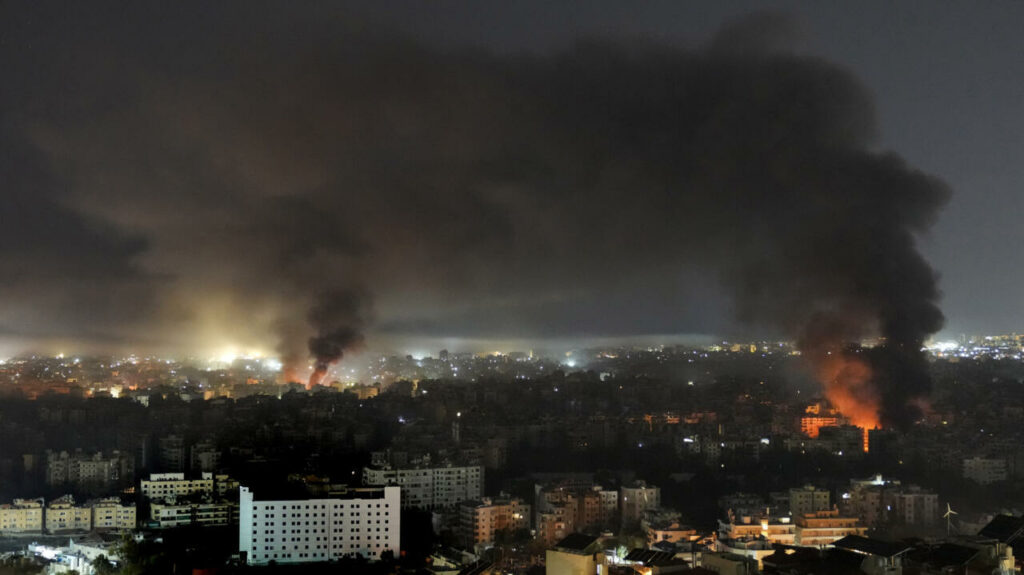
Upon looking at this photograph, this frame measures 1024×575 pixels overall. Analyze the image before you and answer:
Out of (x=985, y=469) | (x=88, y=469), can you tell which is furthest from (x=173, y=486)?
(x=985, y=469)

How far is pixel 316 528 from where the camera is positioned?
22.4ft

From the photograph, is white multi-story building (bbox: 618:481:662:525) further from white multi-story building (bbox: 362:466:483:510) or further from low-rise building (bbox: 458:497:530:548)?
white multi-story building (bbox: 362:466:483:510)

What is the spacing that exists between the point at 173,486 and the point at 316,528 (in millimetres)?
2533

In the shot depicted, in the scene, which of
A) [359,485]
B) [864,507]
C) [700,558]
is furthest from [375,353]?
[700,558]

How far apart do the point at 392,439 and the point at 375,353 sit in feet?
24.8

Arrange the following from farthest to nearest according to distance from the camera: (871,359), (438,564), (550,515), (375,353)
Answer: (375,353) → (871,359) → (550,515) → (438,564)

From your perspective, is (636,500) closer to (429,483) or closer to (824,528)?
(824,528)

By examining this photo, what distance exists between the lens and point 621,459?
36.2 feet

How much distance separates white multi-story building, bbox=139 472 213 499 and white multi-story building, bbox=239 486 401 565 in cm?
187

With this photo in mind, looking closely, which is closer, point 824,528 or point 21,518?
point 824,528

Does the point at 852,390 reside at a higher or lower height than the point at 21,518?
higher

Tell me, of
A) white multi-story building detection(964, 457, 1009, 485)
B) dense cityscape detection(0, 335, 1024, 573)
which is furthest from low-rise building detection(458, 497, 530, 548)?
white multi-story building detection(964, 457, 1009, 485)

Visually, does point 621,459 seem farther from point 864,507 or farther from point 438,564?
point 438,564

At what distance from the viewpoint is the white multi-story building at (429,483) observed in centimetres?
888
